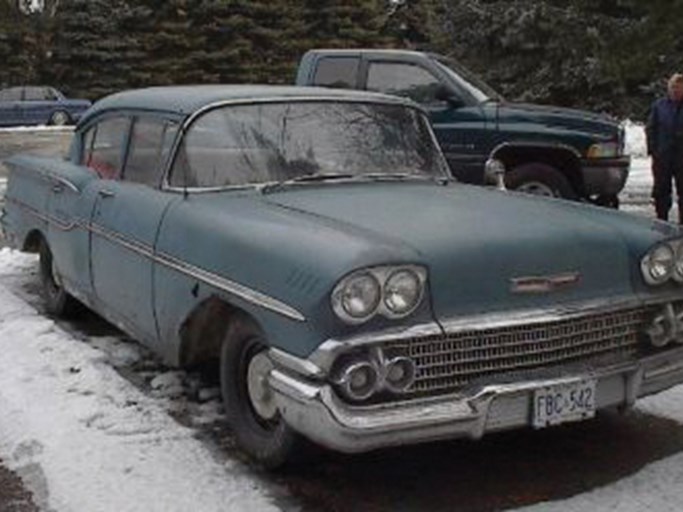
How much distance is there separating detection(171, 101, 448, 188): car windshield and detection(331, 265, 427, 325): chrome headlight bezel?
1491 mm

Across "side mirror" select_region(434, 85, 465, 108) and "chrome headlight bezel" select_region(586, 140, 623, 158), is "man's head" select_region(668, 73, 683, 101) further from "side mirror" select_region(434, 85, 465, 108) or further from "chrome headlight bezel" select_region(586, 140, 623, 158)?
"side mirror" select_region(434, 85, 465, 108)

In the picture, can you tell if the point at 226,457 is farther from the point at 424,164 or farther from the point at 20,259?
the point at 20,259

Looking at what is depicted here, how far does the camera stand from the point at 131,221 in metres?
5.71

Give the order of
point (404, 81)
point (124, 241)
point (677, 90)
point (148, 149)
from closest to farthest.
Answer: point (124, 241), point (148, 149), point (677, 90), point (404, 81)

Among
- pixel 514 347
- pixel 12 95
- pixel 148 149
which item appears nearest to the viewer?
pixel 514 347

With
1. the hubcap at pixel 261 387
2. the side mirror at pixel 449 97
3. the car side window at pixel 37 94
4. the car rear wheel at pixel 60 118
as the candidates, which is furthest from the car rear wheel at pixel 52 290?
the car side window at pixel 37 94

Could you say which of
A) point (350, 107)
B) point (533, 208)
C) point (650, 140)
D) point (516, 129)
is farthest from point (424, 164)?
point (650, 140)

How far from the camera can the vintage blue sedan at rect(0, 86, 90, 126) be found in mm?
33625

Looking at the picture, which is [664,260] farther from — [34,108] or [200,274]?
[34,108]

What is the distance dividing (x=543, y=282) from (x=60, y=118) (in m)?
30.8

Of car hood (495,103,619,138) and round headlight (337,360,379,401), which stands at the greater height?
car hood (495,103,619,138)

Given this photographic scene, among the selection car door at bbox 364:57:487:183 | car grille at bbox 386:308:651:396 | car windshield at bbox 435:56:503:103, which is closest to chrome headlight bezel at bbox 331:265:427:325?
car grille at bbox 386:308:651:396

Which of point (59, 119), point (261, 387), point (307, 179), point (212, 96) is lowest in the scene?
point (59, 119)

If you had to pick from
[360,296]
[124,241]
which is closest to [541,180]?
[124,241]
